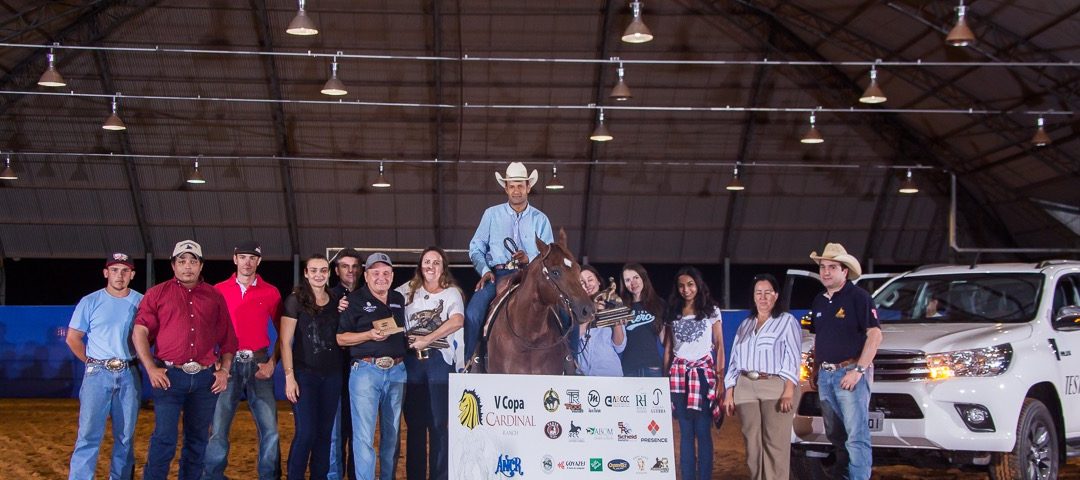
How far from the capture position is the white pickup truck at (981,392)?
7934 millimetres

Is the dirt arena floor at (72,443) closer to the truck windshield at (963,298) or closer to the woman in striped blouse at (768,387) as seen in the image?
the truck windshield at (963,298)

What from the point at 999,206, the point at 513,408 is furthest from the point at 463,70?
the point at 513,408

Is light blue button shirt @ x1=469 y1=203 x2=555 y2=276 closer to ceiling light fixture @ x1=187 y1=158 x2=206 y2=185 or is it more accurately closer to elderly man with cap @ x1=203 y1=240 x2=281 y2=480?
elderly man with cap @ x1=203 y1=240 x2=281 y2=480

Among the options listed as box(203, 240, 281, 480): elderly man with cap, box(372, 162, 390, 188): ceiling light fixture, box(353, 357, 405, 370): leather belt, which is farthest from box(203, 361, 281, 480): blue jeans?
box(372, 162, 390, 188): ceiling light fixture

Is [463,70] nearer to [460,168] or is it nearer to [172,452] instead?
[460,168]

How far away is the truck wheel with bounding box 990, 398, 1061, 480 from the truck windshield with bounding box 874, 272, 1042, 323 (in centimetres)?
80

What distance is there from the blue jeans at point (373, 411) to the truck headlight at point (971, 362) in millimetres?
3754

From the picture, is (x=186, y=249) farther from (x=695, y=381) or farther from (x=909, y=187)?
(x=909, y=187)

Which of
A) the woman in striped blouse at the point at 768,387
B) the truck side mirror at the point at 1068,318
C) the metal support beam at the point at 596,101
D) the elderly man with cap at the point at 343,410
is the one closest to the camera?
the woman in striped blouse at the point at 768,387

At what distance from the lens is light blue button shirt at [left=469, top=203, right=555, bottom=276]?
8188 mm

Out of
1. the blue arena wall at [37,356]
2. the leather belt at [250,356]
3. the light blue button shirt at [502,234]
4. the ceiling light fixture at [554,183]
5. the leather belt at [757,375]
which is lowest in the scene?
the leather belt at [757,375]

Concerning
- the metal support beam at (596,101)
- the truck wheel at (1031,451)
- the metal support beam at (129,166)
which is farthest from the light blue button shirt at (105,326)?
Answer: the metal support beam at (596,101)

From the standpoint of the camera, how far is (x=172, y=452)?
7.55 meters

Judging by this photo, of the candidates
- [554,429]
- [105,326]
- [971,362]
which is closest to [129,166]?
[105,326]
